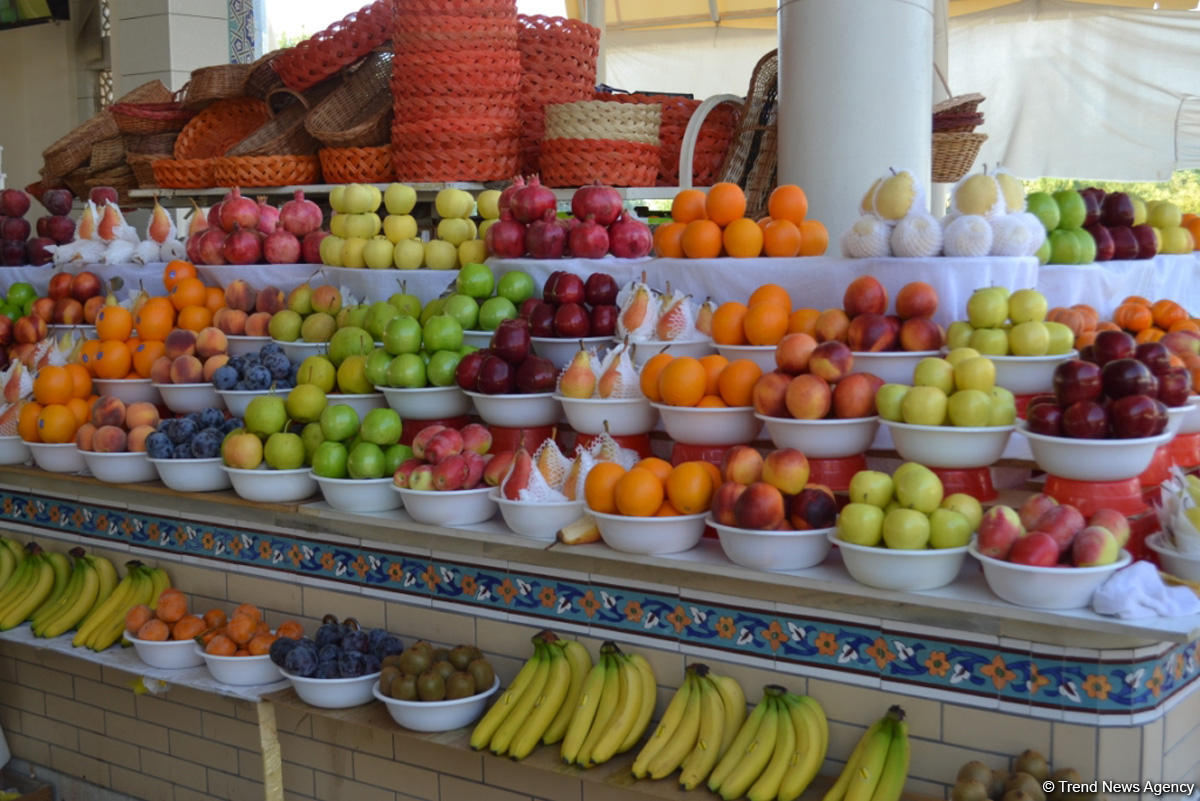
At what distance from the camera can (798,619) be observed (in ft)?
8.87

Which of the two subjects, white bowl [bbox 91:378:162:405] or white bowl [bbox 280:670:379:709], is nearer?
white bowl [bbox 280:670:379:709]

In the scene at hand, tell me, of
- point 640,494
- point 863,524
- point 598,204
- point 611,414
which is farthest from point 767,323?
point 598,204

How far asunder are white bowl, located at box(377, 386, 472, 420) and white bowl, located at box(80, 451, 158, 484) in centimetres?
99

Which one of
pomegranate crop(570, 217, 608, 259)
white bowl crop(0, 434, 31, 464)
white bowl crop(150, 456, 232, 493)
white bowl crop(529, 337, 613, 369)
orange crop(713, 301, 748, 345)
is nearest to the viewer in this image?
orange crop(713, 301, 748, 345)

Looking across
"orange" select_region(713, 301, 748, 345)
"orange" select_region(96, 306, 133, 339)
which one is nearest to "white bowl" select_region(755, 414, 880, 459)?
"orange" select_region(713, 301, 748, 345)

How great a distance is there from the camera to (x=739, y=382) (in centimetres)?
289

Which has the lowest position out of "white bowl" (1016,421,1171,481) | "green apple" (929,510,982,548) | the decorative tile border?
the decorative tile border

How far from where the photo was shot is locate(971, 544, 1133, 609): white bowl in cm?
229

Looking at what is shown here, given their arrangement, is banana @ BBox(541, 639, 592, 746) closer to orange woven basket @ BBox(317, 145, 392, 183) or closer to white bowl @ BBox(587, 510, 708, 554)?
white bowl @ BBox(587, 510, 708, 554)

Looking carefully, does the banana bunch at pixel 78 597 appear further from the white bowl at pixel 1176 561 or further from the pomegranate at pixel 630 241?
the white bowl at pixel 1176 561

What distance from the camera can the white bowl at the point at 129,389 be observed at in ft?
13.5

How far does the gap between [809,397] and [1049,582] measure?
26.1 inches

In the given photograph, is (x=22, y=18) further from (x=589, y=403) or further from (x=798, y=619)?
(x=798, y=619)

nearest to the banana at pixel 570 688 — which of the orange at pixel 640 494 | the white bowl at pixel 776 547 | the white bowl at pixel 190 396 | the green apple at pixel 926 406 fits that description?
the orange at pixel 640 494
